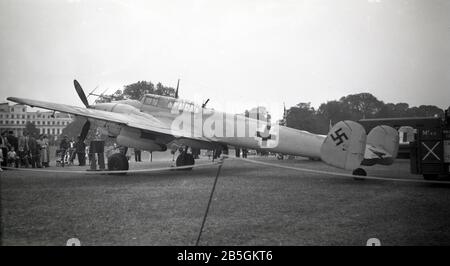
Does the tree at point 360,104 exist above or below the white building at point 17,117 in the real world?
above

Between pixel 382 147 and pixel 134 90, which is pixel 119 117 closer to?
pixel 382 147

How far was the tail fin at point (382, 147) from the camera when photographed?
25.5 ft

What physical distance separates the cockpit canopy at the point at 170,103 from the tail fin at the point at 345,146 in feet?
16.8

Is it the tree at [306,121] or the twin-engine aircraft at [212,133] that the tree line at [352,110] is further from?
the twin-engine aircraft at [212,133]

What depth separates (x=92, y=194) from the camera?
6.25 m

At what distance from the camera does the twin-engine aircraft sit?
740 cm

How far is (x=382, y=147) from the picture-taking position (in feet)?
26.0

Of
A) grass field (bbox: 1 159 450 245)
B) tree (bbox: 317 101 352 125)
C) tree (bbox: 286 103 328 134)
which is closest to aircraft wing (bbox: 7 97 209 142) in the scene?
grass field (bbox: 1 159 450 245)

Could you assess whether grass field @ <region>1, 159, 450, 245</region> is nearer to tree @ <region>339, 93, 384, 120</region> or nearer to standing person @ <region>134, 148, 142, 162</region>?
tree @ <region>339, 93, 384, 120</region>

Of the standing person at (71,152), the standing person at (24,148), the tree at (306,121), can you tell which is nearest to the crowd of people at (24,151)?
the standing person at (24,148)
